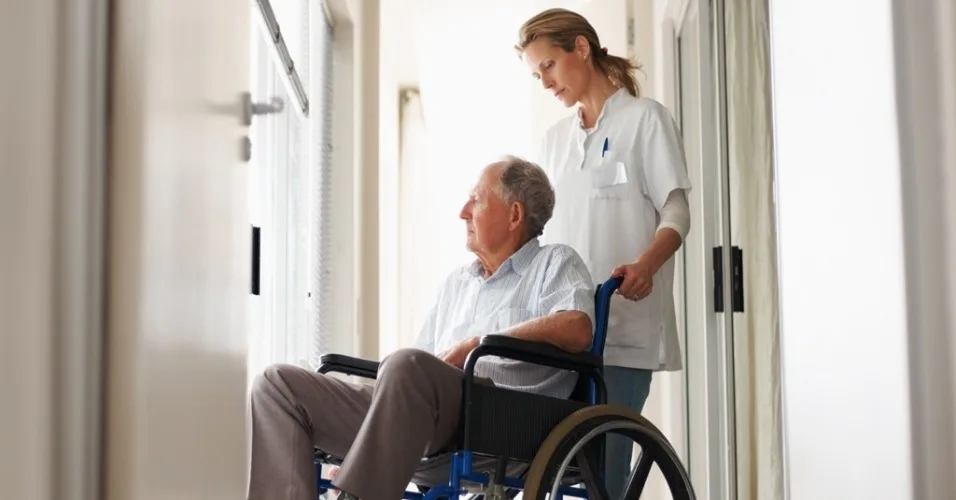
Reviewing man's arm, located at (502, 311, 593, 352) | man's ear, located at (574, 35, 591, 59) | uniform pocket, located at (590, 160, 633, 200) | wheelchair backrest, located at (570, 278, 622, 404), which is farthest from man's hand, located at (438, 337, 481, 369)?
man's ear, located at (574, 35, 591, 59)

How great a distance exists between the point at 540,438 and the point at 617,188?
86 cm

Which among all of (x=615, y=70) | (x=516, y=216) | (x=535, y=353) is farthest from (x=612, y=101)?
(x=535, y=353)

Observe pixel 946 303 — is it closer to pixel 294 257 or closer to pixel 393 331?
pixel 294 257

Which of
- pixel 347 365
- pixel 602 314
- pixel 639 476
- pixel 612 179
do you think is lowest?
pixel 639 476

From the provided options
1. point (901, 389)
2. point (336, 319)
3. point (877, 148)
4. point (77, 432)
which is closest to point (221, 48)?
point (77, 432)

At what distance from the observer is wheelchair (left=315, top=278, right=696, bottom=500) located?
2.05 m

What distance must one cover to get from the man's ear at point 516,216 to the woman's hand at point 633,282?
293 mm

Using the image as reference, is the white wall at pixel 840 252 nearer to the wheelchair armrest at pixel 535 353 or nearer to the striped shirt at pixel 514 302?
the wheelchair armrest at pixel 535 353

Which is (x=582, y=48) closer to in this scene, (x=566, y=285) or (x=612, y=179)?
(x=612, y=179)

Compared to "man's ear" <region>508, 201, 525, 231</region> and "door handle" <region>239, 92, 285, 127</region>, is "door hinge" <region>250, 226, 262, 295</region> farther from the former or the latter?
"man's ear" <region>508, 201, 525, 231</region>

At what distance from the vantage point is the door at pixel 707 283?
11.5 ft

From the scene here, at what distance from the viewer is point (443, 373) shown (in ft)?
6.87

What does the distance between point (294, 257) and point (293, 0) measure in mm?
887

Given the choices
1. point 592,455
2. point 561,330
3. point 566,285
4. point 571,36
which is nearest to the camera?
point 592,455
